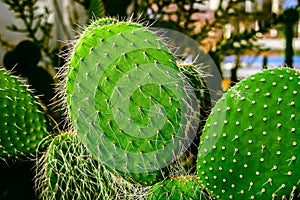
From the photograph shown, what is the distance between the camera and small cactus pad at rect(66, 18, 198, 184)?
0.48m

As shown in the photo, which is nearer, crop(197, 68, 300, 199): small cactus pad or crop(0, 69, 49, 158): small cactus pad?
crop(197, 68, 300, 199): small cactus pad

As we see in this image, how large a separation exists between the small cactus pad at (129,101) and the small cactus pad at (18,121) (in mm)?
134

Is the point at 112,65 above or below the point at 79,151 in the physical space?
above

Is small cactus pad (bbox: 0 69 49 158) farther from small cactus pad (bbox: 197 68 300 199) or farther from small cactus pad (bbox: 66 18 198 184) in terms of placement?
small cactus pad (bbox: 197 68 300 199)

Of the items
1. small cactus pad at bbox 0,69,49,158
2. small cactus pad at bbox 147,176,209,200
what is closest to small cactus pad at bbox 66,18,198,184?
small cactus pad at bbox 147,176,209,200

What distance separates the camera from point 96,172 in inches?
21.8

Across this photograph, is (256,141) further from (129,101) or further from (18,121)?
(18,121)

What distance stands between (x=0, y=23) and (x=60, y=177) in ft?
3.03

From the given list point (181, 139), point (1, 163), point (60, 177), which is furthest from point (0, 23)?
point (181, 139)

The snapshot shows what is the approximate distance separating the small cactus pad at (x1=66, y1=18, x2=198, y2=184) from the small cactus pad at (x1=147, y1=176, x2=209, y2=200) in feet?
0.04

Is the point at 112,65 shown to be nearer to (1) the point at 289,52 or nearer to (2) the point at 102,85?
(2) the point at 102,85

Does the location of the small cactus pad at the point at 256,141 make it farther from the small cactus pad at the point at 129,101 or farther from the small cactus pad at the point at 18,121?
the small cactus pad at the point at 18,121

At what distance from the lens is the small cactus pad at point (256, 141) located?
44 cm

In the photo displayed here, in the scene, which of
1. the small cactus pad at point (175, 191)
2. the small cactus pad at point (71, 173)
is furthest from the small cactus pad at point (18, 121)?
the small cactus pad at point (175, 191)
